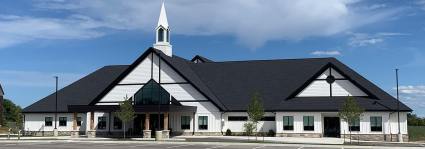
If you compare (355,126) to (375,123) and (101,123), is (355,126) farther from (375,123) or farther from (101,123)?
(101,123)

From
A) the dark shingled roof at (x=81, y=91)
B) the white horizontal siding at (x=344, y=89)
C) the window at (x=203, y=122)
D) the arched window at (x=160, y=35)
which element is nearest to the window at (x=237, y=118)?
the window at (x=203, y=122)

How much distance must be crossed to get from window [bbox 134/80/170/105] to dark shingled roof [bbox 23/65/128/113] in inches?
294

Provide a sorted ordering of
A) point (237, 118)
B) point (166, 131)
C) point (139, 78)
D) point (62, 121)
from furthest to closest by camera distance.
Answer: point (62, 121) < point (139, 78) < point (237, 118) < point (166, 131)

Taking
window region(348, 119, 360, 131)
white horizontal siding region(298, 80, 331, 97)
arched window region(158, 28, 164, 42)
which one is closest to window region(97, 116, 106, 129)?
arched window region(158, 28, 164, 42)

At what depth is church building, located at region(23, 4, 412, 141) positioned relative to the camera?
154ft

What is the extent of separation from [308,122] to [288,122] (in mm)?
1763

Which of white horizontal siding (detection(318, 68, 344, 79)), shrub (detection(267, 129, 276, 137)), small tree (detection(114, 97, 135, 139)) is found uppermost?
white horizontal siding (detection(318, 68, 344, 79))

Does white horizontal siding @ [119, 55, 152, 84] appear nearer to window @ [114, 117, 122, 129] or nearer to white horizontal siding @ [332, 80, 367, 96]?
window @ [114, 117, 122, 129]

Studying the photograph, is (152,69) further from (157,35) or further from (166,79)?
(157,35)

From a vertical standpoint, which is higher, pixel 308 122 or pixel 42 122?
pixel 308 122

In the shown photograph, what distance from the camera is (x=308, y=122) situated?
47688mm

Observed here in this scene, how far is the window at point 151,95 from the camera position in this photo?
2007 inches

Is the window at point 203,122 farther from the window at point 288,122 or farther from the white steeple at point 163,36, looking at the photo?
the white steeple at point 163,36

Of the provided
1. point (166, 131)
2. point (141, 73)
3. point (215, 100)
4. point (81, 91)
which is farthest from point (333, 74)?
point (81, 91)
